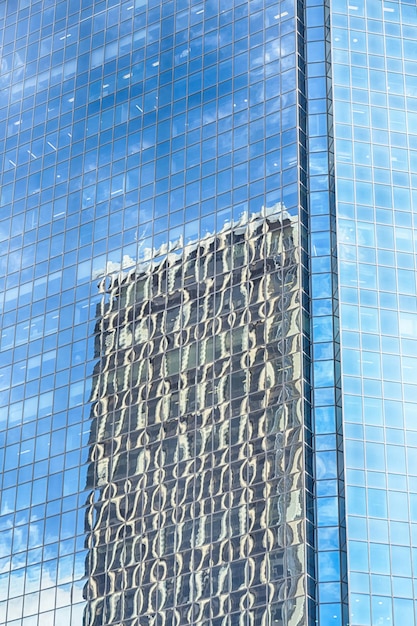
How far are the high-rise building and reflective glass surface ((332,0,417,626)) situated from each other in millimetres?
151

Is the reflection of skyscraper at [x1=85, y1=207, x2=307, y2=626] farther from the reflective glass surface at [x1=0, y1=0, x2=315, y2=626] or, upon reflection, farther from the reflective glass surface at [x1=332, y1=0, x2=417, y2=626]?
the reflective glass surface at [x1=332, y1=0, x2=417, y2=626]

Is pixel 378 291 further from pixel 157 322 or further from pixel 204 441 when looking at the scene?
pixel 157 322

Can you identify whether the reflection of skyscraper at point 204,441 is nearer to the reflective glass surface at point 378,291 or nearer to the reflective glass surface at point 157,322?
the reflective glass surface at point 157,322

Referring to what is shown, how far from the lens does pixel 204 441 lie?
98875 millimetres

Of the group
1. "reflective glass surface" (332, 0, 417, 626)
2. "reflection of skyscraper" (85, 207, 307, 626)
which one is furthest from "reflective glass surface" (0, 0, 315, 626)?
"reflective glass surface" (332, 0, 417, 626)

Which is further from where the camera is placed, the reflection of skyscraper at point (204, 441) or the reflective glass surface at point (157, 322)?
the reflective glass surface at point (157, 322)

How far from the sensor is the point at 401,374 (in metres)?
96.3

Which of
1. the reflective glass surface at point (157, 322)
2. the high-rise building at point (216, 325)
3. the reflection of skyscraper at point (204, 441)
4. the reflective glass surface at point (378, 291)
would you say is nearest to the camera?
the reflective glass surface at point (378, 291)

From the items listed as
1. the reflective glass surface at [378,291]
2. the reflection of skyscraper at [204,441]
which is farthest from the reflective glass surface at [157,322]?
the reflective glass surface at [378,291]

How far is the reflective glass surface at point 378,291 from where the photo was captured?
89688 millimetres

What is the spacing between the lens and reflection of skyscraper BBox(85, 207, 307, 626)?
92.8m

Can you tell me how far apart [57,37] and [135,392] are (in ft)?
124

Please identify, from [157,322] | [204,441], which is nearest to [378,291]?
[204,441]

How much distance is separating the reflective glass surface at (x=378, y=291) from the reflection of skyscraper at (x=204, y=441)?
365cm
